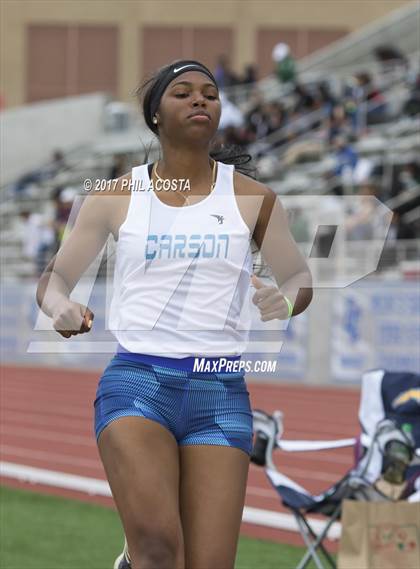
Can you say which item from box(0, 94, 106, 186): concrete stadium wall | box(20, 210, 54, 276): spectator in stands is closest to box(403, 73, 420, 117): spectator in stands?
box(20, 210, 54, 276): spectator in stands

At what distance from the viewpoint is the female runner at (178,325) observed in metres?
3.40

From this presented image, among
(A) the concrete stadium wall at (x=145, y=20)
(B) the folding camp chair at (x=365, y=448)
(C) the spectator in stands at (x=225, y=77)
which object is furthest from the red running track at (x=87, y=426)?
(A) the concrete stadium wall at (x=145, y=20)

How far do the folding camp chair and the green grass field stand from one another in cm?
85

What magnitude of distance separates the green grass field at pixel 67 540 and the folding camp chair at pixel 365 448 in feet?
2.77

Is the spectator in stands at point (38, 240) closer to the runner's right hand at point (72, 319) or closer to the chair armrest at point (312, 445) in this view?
the chair armrest at point (312, 445)

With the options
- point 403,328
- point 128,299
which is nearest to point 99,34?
point 403,328

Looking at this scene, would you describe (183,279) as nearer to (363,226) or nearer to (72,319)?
(72,319)

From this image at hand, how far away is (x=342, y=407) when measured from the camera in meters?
13.5

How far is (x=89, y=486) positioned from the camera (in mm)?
8492

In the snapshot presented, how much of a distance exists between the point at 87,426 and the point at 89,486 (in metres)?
3.95

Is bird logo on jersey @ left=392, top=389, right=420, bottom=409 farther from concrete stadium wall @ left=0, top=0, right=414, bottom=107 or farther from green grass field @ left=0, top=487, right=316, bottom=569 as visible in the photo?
concrete stadium wall @ left=0, top=0, right=414, bottom=107

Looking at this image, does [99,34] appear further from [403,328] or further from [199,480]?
[199,480]

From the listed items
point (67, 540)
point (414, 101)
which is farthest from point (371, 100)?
point (67, 540)

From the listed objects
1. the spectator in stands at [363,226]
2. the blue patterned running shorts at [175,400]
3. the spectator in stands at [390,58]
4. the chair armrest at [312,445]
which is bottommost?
the spectator in stands at [390,58]
